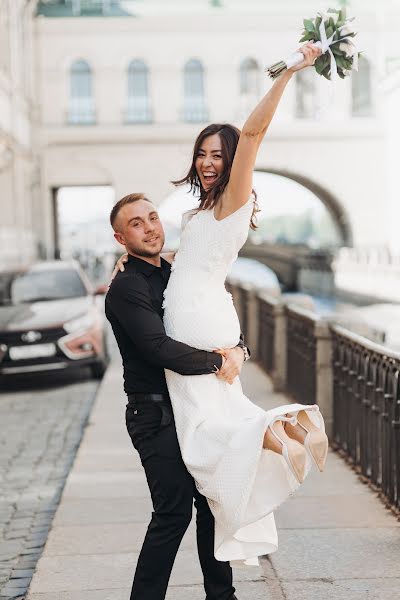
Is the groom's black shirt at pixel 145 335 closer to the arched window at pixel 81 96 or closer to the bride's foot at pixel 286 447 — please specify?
the bride's foot at pixel 286 447

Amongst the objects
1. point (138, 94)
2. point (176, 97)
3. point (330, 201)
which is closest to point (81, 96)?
point (138, 94)

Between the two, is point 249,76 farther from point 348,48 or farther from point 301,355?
point 348,48

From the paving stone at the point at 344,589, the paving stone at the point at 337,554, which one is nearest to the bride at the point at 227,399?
the paving stone at the point at 344,589

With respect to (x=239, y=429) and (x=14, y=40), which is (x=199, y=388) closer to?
(x=239, y=429)

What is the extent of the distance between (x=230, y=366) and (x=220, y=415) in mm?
173

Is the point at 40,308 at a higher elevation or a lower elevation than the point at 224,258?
lower

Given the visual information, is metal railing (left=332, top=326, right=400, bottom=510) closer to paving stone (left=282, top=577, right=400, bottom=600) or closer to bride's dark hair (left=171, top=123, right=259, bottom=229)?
paving stone (left=282, top=577, right=400, bottom=600)

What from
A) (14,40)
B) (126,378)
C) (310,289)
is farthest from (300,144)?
(126,378)

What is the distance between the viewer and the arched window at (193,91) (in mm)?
43094

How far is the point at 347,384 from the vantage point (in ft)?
23.0

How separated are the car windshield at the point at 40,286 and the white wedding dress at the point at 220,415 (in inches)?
379

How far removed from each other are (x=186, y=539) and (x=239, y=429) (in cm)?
197

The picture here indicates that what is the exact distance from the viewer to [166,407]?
11.3ft

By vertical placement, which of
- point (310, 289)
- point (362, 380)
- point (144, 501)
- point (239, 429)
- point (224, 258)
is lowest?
point (310, 289)
